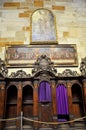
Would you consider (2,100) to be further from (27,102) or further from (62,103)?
(62,103)

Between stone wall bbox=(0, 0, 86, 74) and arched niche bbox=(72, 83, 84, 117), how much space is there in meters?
0.94

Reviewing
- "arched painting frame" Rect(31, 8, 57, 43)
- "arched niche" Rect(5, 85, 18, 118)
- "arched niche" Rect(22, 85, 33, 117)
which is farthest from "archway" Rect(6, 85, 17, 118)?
"arched painting frame" Rect(31, 8, 57, 43)

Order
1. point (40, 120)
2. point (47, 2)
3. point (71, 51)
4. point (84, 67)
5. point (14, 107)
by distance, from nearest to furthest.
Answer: point (40, 120) < point (14, 107) < point (84, 67) < point (71, 51) < point (47, 2)

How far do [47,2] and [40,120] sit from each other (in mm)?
6052

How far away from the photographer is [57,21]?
10414 mm

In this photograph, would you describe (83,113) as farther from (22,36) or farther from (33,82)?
(22,36)

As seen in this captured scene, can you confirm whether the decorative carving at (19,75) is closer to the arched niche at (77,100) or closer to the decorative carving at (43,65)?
the decorative carving at (43,65)

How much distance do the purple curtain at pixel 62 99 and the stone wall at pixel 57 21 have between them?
1.30 metres

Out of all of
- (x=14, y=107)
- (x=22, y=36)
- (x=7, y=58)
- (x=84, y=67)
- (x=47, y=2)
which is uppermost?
(x=47, y=2)

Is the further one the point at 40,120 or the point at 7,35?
the point at 7,35

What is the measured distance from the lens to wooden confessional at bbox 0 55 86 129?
305 inches

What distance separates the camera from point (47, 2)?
10.9 metres

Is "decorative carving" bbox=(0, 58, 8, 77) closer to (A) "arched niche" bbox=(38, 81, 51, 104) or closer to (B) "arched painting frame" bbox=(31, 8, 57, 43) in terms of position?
(A) "arched niche" bbox=(38, 81, 51, 104)

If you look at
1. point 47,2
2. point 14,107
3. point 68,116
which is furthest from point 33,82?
point 47,2
